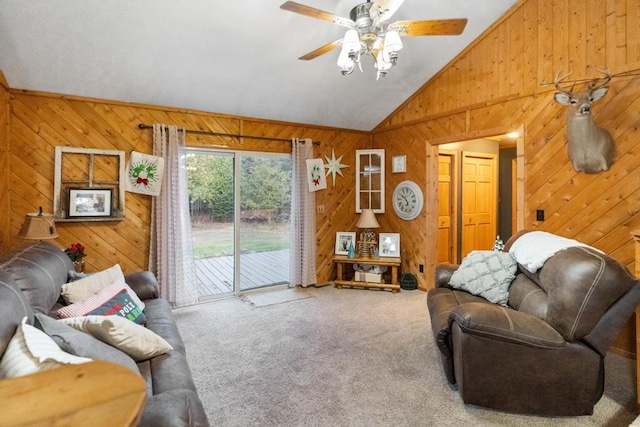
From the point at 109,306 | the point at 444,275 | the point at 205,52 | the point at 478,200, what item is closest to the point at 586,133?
the point at 444,275

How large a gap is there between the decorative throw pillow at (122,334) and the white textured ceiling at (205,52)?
2571 millimetres

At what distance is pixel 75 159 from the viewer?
3.59 meters

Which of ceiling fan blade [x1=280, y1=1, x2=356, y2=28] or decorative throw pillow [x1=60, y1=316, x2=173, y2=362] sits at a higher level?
ceiling fan blade [x1=280, y1=1, x2=356, y2=28]

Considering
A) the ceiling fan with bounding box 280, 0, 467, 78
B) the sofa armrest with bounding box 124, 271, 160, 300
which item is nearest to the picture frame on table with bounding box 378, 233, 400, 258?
the ceiling fan with bounding box 280, 0, 467, 78

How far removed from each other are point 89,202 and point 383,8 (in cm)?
351

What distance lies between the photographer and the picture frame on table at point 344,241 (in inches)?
201

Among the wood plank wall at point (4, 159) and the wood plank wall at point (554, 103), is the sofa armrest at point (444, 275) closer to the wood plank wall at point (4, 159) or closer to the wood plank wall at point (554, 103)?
the wood plank wall at point (554, 103)

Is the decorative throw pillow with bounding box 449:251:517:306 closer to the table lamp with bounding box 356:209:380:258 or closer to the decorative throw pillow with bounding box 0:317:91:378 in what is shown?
the table lamp with bounding box 356:209:380:258

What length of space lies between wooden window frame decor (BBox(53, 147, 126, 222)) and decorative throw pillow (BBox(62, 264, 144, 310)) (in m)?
1.41

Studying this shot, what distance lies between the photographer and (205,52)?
3.42m

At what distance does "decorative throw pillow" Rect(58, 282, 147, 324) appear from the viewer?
204 cm

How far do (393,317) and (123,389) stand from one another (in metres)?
3.32

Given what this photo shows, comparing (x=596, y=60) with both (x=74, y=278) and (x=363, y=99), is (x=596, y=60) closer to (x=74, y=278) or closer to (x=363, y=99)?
(x=363, y=99)

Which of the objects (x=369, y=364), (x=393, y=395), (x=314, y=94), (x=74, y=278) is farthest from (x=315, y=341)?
(x=314, y=94)
